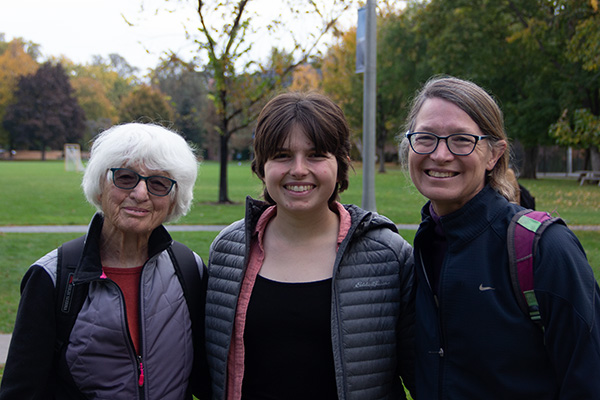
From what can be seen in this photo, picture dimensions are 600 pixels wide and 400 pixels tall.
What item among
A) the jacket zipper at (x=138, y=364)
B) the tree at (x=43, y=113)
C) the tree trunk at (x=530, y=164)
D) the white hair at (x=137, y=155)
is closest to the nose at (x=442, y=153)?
the white hair at (x=137, y=155)

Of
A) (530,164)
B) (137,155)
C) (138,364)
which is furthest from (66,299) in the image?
(530,164)

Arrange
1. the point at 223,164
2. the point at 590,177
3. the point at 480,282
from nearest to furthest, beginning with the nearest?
the point at 480,282 < the point at 223,164 < the point at 590,177

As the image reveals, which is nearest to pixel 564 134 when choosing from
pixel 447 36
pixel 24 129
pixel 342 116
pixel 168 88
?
pixel 342 116

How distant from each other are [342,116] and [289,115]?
249mm

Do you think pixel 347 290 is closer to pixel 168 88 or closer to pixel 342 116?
pixel 342 116

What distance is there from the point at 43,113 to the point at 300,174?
73885 millimetres

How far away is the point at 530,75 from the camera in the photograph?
1207 inches

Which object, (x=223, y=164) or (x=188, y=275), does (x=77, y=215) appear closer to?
(x=223, y=164)

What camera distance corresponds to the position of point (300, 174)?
2.19 m

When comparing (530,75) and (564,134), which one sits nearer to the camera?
(564,134)

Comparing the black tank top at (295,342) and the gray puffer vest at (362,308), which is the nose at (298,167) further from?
the black tank top at (295,342)

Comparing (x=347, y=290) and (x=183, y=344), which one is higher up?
(x=347, y=290)

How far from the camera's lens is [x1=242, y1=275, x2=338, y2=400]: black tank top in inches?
85.0

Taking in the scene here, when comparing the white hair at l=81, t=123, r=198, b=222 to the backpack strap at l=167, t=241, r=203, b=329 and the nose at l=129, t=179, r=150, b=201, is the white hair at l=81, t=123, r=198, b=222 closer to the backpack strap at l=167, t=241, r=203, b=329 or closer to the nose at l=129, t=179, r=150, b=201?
the nose at l=129, t=179, r=150, b=201
